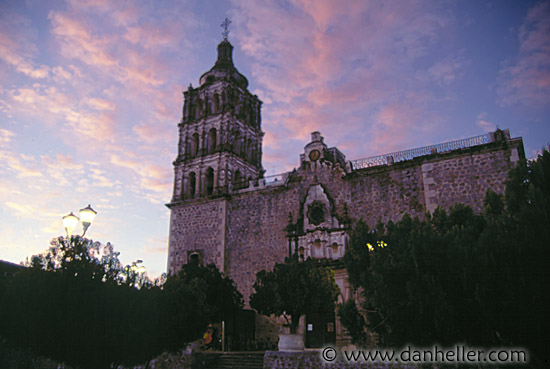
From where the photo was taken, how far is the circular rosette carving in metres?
23.0

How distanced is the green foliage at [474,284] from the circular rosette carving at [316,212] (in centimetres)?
1202

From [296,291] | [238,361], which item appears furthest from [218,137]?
[238,361]

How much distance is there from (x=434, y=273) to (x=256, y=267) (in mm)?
15172

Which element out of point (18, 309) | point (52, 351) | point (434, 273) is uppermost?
point (434, 273)

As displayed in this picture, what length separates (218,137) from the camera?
27.8m

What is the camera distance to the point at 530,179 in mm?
10742

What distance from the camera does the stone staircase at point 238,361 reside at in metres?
17.3

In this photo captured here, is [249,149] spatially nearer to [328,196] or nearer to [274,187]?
[274,187]

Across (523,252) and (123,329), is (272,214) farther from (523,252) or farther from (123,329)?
(523,252)

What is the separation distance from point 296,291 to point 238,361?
13.9ft

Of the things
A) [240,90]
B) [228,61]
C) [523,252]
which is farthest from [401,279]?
[228,61]

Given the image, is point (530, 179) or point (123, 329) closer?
point (530, 179)

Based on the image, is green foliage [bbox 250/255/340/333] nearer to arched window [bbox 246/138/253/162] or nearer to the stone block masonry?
the stone block masonry

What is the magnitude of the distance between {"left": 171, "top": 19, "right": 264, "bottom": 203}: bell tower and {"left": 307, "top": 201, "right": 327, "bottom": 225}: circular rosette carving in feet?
16.1
